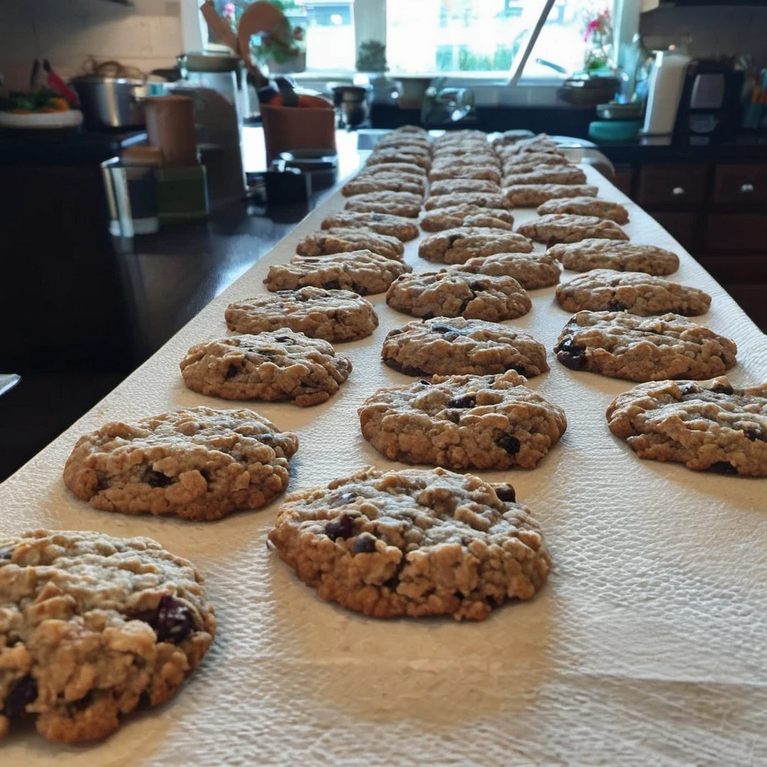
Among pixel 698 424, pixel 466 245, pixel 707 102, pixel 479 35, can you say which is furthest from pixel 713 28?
pixel 698 424

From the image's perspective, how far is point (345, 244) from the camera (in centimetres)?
190

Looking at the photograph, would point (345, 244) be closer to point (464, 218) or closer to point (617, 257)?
point (464, 218)

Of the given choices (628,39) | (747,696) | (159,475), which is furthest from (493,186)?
(628,39)

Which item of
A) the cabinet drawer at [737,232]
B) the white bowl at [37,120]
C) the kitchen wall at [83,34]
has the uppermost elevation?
the kitchen wall at [83,34]

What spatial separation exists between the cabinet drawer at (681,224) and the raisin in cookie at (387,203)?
6.76ft

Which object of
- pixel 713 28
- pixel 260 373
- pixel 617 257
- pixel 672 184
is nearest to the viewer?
pixel 260 373

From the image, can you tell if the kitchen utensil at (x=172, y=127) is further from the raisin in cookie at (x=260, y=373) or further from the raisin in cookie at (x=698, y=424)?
the raisin in cookie at (x=698, y=424)

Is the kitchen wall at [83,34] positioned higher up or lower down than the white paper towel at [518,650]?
higher up

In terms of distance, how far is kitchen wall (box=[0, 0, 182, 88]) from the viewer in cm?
368

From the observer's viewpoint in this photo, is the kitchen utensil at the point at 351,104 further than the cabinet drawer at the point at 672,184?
Yes

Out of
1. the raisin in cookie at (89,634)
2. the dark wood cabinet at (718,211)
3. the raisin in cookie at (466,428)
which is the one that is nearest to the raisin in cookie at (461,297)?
the raisin in cookie at (466,428)

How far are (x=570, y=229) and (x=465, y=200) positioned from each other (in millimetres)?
440

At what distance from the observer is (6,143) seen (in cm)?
297

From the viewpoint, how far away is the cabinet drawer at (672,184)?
12.9 feet
